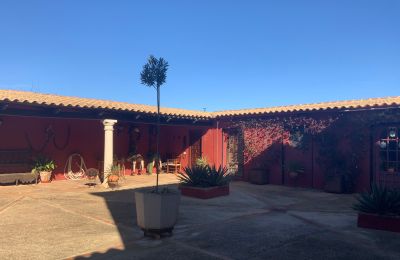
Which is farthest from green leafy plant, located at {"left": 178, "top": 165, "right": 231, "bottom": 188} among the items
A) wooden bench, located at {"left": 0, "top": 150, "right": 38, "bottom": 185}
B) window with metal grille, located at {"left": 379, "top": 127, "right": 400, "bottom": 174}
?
wooden bench, located at {"left": 0, "top": 150, "right": 38, "bottom": 185}

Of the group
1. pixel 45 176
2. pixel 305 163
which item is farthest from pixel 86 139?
pixel 305 163

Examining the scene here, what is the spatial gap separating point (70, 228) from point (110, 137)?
626 centimetres

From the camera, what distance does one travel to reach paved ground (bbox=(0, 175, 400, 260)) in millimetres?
5198

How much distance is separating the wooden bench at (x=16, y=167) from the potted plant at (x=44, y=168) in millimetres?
283

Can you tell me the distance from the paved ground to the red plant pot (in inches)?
7.1

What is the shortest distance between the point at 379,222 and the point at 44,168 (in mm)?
10928

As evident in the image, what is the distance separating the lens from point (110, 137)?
1265cm

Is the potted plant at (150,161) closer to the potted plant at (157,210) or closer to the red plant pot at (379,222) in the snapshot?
the potted plant at (157,210)

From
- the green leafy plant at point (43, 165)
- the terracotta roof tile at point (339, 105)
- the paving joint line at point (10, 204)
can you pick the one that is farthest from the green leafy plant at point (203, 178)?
the green leafy plant at point (43, 165)

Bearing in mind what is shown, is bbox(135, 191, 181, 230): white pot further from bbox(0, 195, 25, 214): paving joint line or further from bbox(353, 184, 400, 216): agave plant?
bbox(0, 195, 25, 214): paving joint line

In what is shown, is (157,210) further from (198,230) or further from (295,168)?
(295,168)

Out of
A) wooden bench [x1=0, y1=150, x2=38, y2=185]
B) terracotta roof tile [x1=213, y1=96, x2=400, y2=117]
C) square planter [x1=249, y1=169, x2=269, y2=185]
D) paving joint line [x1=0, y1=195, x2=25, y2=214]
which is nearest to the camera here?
paving joint line [x1=0, y1=195, x2=25, y2=214]

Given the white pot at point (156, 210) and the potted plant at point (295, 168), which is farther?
the potted plant at point (295, 168)

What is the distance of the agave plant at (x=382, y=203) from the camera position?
6.66m
